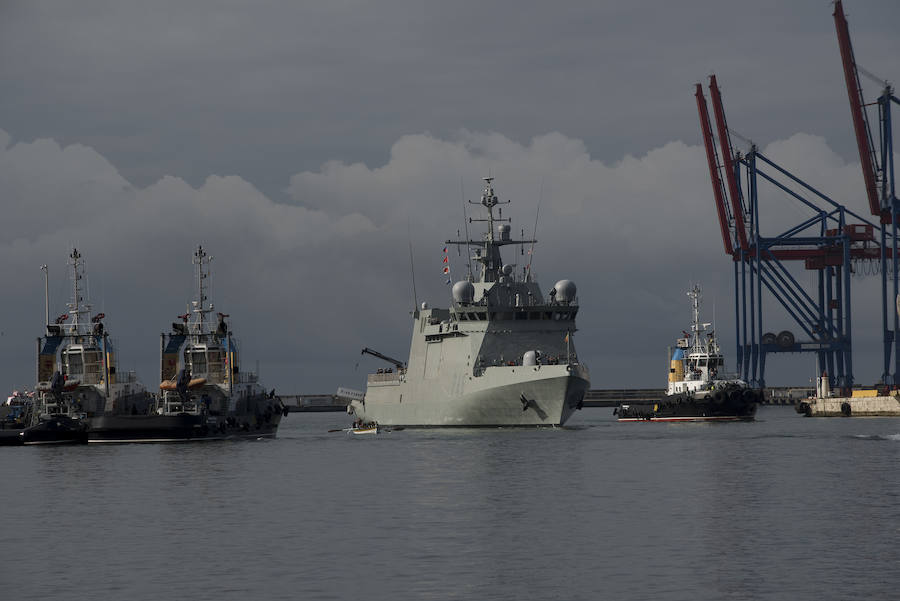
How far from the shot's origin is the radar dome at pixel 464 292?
86.1m

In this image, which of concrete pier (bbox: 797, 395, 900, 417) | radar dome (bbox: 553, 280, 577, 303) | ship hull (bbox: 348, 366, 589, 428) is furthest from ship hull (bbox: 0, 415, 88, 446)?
concrete pier (bbox: 797, 395, 900, 417)

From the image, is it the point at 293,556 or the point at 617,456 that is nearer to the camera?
the point at 293,556

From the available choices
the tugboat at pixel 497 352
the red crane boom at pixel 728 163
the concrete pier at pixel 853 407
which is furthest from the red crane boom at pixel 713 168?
the tugboat at pixel 497 352

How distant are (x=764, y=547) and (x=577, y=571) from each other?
5.65m

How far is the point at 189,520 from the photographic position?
1570 inches

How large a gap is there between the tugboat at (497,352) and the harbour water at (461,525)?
13.7 metres

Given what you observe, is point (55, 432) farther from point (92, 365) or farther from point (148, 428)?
point (92, 365)

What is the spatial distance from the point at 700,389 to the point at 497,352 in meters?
38.4

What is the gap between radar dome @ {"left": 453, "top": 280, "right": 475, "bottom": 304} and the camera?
8612 centimetres

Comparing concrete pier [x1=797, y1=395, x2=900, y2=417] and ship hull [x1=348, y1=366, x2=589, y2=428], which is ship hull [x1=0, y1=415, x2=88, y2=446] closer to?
ship hull [x1=348, y1=366, x2=589, y2=428]

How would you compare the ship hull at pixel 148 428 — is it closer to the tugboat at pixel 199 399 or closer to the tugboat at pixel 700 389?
the tugboat at pixel 199 399

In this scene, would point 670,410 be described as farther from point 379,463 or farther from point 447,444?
point 379,463

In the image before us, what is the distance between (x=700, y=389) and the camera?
117m

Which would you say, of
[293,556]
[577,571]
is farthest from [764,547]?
[293,556]
